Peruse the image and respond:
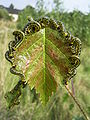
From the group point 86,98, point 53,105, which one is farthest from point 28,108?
point 86,98

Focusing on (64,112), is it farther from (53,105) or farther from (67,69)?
(67,69)

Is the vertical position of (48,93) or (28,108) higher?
(48,93)

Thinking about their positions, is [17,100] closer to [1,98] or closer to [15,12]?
[1,98]

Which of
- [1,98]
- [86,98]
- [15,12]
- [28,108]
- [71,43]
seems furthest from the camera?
[15,12]

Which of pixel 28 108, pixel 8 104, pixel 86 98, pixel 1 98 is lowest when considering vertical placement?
pixel 86 98

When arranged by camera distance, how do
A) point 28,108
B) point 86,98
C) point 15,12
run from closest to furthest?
1. point 28,108
2. point 86,98
3. point 15,12

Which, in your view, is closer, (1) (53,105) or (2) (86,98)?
(1) (53,105)
